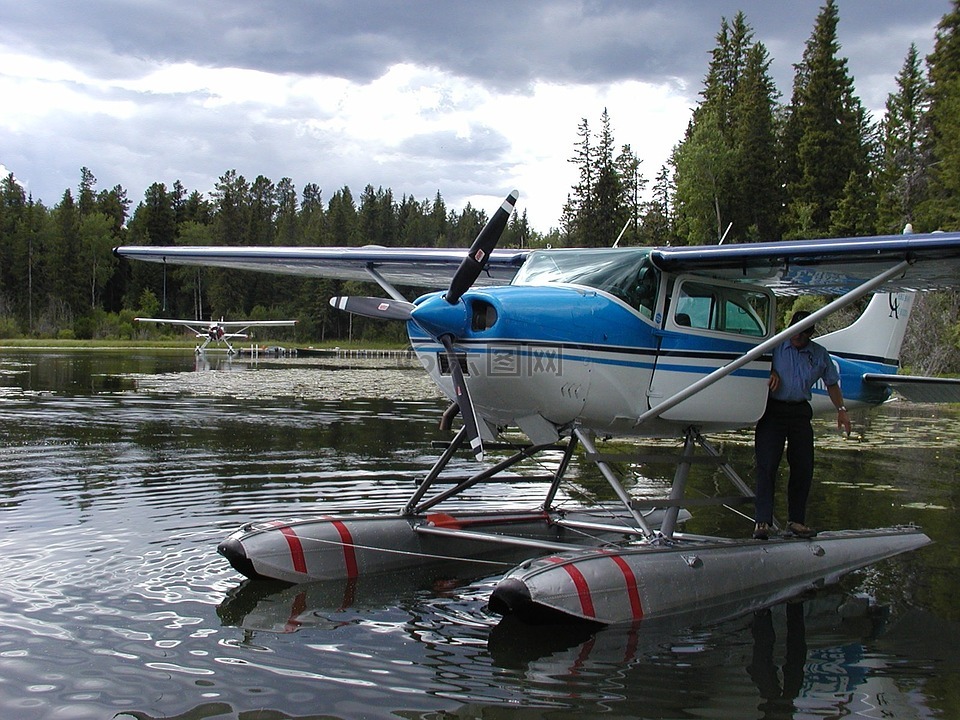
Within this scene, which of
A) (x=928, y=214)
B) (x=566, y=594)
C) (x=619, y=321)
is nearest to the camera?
(x=566, y=594)

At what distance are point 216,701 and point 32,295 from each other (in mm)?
101079

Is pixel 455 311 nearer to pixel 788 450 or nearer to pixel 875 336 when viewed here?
pixel 788 450

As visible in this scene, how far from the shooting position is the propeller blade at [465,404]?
6.34 m

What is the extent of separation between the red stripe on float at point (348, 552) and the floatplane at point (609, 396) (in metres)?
0.01

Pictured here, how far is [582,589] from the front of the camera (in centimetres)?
592

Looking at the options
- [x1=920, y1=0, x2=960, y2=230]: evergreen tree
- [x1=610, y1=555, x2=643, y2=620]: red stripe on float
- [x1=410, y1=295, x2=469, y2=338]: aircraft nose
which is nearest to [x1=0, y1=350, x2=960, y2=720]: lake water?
[x1=610, y1=555, x2=643, y2=620]: red stripe on float

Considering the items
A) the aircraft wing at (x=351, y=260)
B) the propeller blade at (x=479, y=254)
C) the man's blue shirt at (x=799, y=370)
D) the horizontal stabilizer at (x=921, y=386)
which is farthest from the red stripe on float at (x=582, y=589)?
the horizontal stabilizer at (x=921, y=386)

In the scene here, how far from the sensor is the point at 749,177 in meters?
62.7

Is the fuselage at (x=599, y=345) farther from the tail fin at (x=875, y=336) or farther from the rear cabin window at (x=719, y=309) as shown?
the tail fin at (x=875, y=336)

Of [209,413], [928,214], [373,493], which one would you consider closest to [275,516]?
[373,493]

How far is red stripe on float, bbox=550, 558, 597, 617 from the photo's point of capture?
19.2 ft

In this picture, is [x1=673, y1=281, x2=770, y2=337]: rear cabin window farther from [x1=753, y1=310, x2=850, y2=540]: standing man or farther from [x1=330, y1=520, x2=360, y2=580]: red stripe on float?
[x1=330, y1=520, x2=360, y2=580]: red stripe on float

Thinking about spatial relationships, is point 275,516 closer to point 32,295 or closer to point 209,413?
point 209,413

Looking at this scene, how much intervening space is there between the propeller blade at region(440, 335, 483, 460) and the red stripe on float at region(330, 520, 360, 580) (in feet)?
5.07
